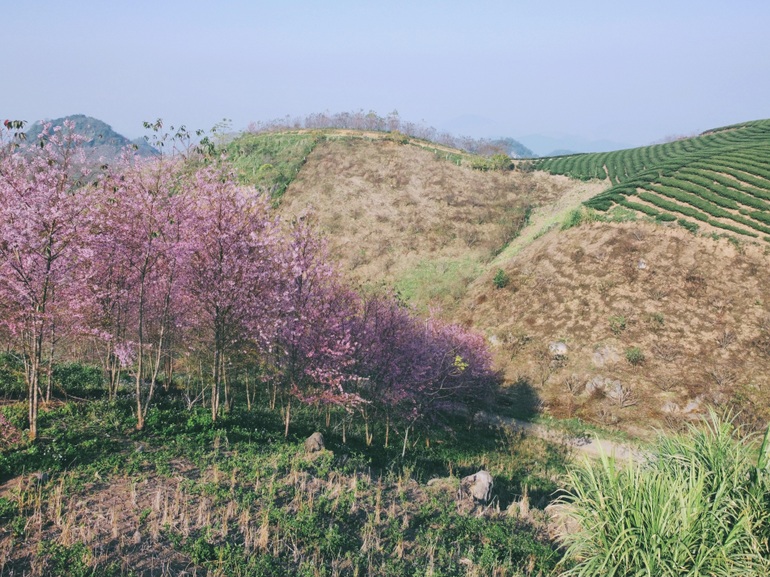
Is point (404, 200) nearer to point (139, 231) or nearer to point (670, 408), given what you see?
point (670, 408)

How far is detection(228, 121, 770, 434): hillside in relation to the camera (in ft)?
97.7

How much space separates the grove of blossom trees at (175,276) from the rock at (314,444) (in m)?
1.37

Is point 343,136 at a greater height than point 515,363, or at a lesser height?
greater

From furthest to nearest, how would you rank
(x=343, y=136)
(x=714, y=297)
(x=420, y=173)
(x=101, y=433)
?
(x=343, y=136), (x=420, y=173), (x=714, y=297), (x=101, y=433)

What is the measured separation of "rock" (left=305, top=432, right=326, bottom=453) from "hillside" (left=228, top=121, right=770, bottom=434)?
7.64m

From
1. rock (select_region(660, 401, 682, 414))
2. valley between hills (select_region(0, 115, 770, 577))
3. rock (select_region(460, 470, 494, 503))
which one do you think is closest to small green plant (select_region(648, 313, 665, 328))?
valley between hills (select_region(0, 115, 770, 577))

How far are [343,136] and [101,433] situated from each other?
7016 centimetres

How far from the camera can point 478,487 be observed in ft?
51.3

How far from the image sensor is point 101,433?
580 inches

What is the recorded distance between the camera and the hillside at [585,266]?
2977cm

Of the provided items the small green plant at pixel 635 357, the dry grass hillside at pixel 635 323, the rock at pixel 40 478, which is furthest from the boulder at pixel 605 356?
the rock at pixel 40 478

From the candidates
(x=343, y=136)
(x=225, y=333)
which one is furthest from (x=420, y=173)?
(x=225, y=333)

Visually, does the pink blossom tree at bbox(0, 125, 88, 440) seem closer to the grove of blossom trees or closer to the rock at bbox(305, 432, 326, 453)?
the grove of blossom trees

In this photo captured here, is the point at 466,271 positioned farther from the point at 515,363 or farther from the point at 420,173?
the point at 420,173
